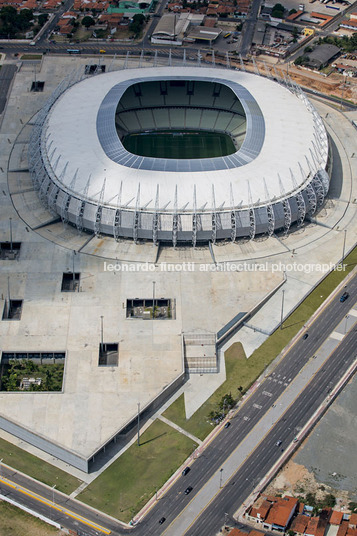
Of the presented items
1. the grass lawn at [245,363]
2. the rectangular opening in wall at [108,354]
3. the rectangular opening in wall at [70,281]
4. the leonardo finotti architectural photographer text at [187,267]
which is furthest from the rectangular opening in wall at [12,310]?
the grass lawn at [245,363]

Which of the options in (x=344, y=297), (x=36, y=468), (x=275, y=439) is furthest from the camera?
(x=344, y=297)

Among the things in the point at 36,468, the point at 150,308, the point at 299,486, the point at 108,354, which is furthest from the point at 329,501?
the point at 150,308

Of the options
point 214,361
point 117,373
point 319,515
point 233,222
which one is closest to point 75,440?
point 117,373

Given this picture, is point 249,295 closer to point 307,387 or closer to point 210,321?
point 210,321

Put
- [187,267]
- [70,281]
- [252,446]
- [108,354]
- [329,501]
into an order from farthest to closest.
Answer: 1. [187,267]
2. [70,281]
3. [108,354]
4. [252,446]
5. [329,501]

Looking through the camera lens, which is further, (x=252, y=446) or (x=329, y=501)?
(x=252, y=446)

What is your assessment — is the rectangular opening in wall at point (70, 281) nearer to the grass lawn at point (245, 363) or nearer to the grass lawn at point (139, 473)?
the grass lawn at point (245, 363)

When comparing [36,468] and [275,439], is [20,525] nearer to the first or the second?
[36,468]
